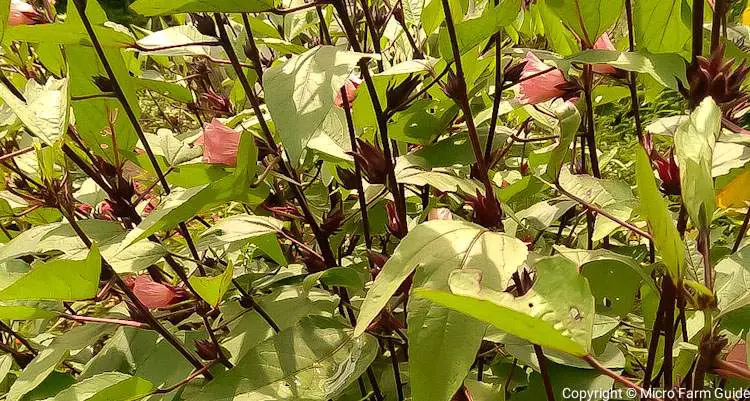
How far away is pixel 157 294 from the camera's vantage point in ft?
2.00

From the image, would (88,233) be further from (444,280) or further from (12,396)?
(444,280)

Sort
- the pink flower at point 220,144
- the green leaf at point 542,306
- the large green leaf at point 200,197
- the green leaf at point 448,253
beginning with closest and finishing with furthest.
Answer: the green leaf at point 542,306, the green leaf at point 448,253, the large green leaf at point 200,197, the pink flower at point 220,144

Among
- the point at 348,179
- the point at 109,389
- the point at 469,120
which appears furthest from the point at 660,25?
the point at 109,389

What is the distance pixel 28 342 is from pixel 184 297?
29 cm

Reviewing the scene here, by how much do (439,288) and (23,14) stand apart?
1.62 ft

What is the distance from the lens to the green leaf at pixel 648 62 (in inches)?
17.0

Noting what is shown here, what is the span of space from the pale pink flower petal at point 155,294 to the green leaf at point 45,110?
198 mm

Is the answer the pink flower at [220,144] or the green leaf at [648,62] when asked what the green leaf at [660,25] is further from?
the pink flower at [220,144]

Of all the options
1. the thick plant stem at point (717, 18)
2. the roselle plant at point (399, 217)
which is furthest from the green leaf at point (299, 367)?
the thick plant stem at point (717, 18)

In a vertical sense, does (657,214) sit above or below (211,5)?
below

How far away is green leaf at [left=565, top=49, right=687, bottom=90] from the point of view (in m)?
0.43

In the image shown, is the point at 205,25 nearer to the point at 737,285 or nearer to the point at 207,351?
the point at 207,351

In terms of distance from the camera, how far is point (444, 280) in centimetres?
36

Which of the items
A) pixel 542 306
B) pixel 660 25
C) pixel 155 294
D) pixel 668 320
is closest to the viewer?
pixel 542 306
